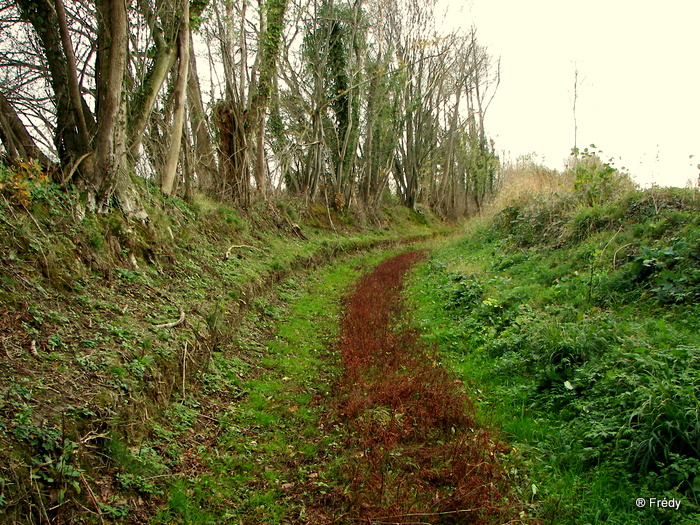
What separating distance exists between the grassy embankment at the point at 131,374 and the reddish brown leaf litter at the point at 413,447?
1.95 ft

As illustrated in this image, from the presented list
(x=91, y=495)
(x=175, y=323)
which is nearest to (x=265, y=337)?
(x=175, y=323)

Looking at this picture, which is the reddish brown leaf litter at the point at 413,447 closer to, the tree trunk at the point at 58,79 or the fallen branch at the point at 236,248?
the fallen branch at the point at 236,248

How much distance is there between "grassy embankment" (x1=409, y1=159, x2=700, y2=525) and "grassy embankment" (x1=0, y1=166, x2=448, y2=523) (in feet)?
7.67

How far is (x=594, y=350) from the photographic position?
530 centimetres

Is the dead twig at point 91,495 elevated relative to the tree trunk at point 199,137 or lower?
lower

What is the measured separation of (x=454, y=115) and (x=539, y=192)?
20972 millimetres

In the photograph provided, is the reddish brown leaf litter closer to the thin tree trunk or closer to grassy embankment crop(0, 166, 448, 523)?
grassy embankment crop(0, 166, 448, 523)

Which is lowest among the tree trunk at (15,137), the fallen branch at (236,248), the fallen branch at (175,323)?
the fallen branch at (175,323)

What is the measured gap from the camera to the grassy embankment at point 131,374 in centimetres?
340

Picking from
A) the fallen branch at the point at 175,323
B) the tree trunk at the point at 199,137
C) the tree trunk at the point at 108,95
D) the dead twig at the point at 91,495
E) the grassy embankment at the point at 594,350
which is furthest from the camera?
the tree trunk at the point at 199,137

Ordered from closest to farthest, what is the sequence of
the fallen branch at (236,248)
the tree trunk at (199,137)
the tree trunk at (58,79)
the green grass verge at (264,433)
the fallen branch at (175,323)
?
the green grass verge at (264,433) → the fallen branch at (175,323) → the tree trunk at (58,79) → the fallen branch at (236,248) → the tree trunk at (199,137)

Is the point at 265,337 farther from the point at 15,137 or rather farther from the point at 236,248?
the point at 15,137

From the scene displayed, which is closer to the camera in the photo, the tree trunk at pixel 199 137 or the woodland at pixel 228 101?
the woodland at pixel 228 101

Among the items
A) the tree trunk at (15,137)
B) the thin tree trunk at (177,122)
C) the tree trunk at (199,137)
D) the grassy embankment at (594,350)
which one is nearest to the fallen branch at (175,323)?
the tree trunk at (15,137)
